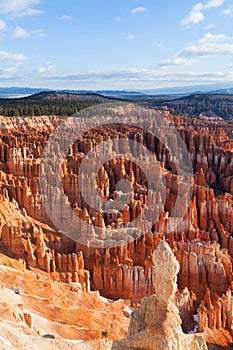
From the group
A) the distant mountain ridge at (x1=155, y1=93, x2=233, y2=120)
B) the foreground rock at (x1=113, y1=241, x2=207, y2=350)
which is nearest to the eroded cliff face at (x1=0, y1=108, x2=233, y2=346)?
the foreground rock at (x1=113, y1=241, x2=207, y2=350)

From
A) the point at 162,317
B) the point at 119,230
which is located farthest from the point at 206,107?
the point at 162,317

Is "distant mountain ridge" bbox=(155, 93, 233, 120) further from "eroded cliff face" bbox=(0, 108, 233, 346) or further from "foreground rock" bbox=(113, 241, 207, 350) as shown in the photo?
"foreground rock" bbox=(113, 241, 207, 350)

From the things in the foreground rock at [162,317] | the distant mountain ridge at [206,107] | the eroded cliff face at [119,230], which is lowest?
the eroded cliff face at [119,230]

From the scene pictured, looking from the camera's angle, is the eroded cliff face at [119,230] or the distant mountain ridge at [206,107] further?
the distant mountain ridge at [206,107]

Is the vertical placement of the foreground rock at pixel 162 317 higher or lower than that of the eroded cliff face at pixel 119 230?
higher

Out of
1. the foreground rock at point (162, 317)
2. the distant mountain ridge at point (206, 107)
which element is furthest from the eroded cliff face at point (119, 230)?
the distant mountain ridge at point (206, 107)

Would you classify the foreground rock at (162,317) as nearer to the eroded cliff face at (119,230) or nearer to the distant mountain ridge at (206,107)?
the eroded cliff face at (119,230)
